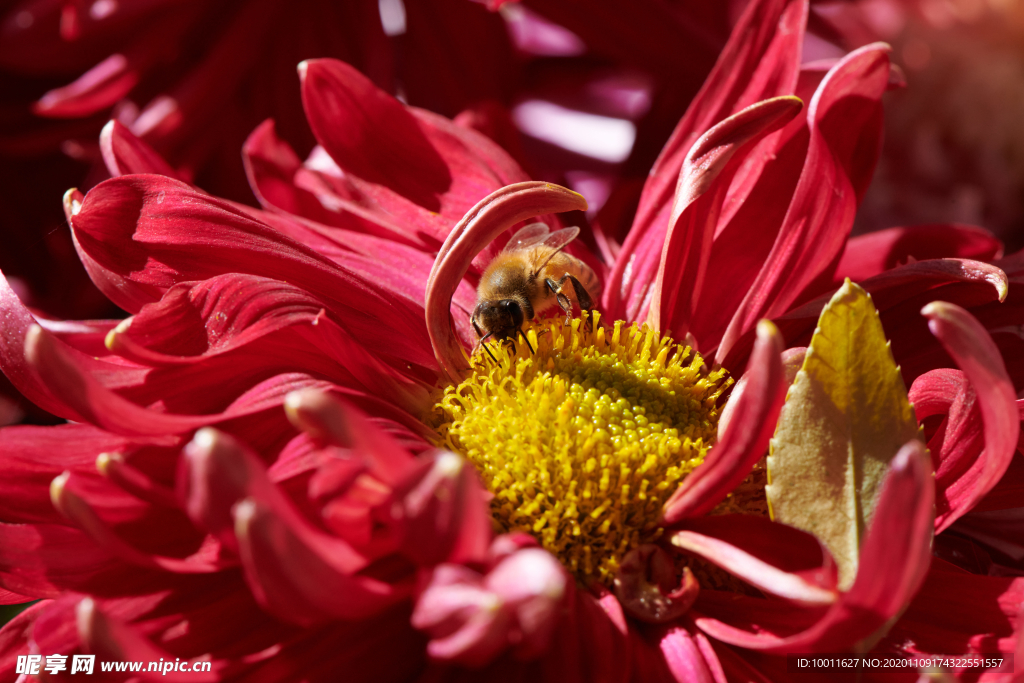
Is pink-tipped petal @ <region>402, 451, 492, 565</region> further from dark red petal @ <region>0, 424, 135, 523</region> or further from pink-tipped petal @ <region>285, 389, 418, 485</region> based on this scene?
dark red petal @ <region>0, 424, 135, 523</region>

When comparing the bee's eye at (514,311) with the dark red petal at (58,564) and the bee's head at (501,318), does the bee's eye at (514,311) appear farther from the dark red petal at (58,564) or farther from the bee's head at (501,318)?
the dark red petal at (58,564)

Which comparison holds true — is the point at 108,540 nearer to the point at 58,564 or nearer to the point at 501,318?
the point at 58,564

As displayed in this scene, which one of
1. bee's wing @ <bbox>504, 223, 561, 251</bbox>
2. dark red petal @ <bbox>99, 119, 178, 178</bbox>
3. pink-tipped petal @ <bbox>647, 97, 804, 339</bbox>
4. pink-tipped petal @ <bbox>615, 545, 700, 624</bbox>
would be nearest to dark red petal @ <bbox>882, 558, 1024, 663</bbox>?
pink-tipped petal @ <bbox>615, 545, 700, 624</bbox>

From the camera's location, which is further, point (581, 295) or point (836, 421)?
point (581, 295)

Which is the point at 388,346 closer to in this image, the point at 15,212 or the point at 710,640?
the point at 710,640

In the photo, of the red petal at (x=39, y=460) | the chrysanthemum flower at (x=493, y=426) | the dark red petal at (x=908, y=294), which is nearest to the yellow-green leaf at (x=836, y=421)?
the chrysanthemum flower at (x=493, y=426)

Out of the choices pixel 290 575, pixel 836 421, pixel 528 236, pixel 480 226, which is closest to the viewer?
pixel 290 575

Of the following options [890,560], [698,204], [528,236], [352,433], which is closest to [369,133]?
[528,236]
